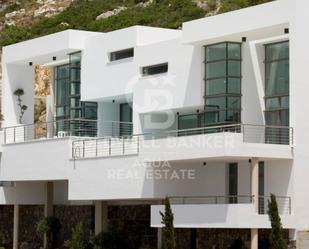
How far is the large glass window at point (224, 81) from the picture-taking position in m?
38.0

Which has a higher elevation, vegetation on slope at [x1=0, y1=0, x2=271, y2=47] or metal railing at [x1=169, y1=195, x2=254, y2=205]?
vegetation on slope at [x1=0, y1=0, x2=271, y2=47]

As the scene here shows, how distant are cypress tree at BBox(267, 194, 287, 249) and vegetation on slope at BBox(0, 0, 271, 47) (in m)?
34.2

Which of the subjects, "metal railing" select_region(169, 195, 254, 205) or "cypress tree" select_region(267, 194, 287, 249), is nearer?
"cypress tree" select_region(267, 194, 287, 249)

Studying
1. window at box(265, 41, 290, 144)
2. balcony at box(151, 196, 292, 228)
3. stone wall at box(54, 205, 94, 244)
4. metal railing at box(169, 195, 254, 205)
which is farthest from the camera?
stone wall at box(54, 205, 94, 244)

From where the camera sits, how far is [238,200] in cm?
3712

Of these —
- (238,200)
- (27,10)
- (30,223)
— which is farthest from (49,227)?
(27,10)

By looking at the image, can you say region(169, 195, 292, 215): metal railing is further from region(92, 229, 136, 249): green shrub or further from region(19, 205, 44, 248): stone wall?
region(19, 205, 44, 248): stone wall

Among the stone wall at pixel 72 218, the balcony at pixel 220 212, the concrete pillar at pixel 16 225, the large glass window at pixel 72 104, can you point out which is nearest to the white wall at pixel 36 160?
the large glass window at pixel 72 104

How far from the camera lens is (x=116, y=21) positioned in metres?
73.1

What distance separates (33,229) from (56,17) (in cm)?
3342

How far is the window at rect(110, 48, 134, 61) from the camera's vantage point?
43691mm

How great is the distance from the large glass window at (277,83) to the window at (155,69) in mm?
5236

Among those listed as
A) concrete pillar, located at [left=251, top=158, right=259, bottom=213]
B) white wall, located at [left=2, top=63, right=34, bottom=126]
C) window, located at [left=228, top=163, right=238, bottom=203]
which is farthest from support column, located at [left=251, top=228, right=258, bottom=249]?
white wall, located at [left=2, top=63, right=34, bottom=126]
